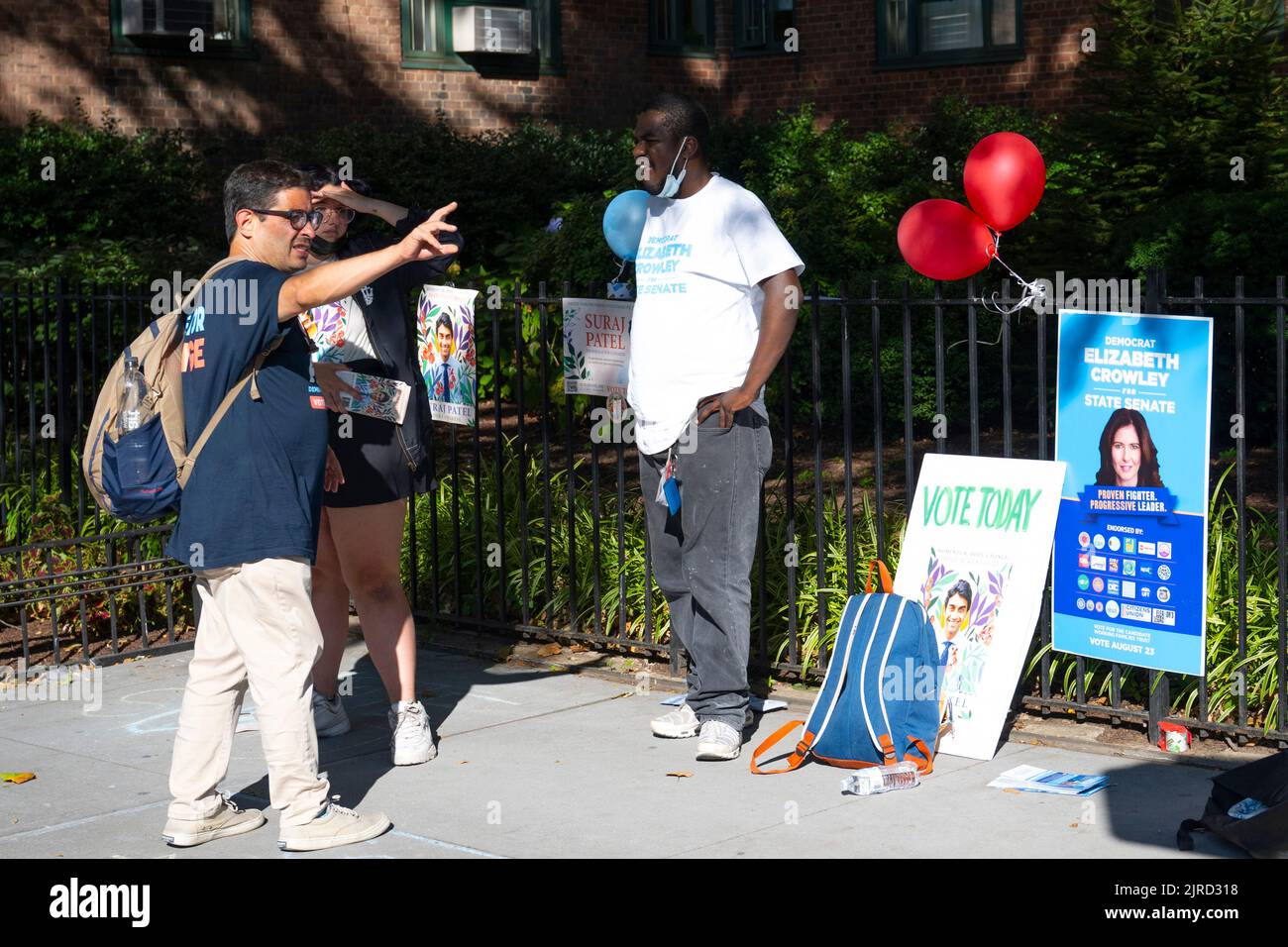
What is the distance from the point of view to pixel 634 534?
24.2 ft

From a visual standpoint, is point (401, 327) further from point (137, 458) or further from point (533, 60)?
point (533, 60)

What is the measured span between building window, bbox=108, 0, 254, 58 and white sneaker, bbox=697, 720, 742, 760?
12035mm

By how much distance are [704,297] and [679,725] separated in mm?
1565

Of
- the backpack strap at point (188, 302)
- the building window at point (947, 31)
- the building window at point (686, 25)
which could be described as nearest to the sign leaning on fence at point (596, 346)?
the backpack strap at point (188, 302)

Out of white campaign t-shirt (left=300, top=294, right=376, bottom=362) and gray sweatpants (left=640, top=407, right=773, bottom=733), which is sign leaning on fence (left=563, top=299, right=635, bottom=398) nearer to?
gray sweatpants (left=640, top=407, right=773, bottom=733)

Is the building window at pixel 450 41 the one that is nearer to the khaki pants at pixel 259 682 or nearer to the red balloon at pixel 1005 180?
the red balloon at pixel 1005 180

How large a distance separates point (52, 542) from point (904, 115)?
12000 mm

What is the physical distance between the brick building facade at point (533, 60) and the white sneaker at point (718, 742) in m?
12.0

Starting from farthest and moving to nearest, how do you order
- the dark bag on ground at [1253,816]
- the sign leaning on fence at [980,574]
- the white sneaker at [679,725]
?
the white sneaker at [679,725] → the sign leaning on fence at [980,574] → the dark bag on ground at [1253,816]

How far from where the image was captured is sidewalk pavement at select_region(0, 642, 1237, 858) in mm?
4609

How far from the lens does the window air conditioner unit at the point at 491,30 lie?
17453mm

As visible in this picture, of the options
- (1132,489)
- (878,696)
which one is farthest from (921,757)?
(1132,489)

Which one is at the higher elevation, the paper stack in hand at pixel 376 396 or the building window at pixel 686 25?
the building window at pixel 686 25

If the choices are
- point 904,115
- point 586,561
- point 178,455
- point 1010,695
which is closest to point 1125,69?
point 904,115
